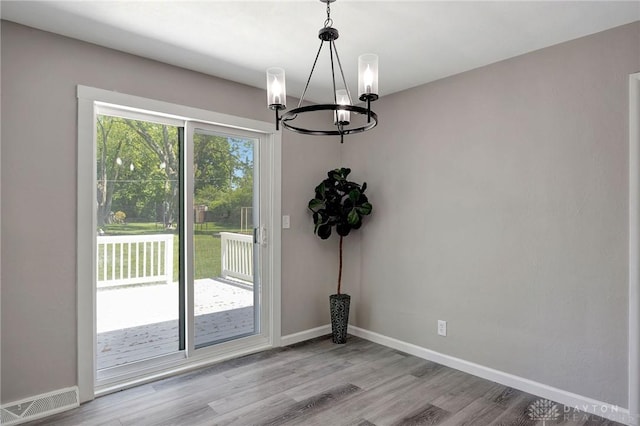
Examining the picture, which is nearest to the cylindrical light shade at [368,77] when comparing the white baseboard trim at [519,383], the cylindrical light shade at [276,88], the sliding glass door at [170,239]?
the cylindrical light shade at [276,88]

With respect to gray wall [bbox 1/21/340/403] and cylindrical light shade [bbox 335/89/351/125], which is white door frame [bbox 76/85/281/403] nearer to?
gray wall [bbox 1/21/340/403]

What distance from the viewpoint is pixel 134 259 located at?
300cm

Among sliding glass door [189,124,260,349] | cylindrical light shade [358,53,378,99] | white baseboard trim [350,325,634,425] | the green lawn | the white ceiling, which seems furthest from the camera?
sliding glass door [189,124,260,349]

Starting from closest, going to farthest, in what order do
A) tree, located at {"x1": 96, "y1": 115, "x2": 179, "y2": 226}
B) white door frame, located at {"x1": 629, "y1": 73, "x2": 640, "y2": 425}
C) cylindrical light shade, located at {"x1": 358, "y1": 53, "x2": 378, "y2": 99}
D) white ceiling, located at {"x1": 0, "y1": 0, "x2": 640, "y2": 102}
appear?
cylindrical light shade, located at {"x1": 358, "y1": 53, "x2": 378, "y2": 99}
white ceiling, located at {"x1": 0, "y1": 0, "x2": 640, "y2": 102}
white door frame, located at {"x1": 629, "y1": 73, "x2": 640, "y2": 425}
tree, located at {"x1": 96, "y1": 115, "x2": 179, "y2": 226}

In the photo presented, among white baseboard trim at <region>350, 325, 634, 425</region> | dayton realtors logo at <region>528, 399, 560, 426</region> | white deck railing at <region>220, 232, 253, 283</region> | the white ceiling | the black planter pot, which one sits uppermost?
the white ceiling

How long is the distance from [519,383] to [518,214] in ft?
4.14

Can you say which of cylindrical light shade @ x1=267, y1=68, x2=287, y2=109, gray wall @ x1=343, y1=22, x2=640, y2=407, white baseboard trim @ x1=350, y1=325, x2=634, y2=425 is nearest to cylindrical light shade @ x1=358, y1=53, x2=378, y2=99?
cylindrical light shade @ x1=267, y1=68, x2=287, y2=109

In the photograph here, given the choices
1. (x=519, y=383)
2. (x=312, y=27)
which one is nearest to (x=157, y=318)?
(x=312, y=27)

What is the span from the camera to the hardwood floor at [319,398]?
2.41 metres

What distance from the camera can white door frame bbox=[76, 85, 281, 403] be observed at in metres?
2.61

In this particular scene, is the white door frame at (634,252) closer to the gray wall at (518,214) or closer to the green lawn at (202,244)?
the gray wall at (518,214)

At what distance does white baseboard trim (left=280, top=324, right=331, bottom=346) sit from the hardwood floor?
1.23 ft

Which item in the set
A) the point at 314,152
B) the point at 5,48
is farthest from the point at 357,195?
the point at 5,48

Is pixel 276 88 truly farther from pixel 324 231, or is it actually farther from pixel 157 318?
pixel 157 318
